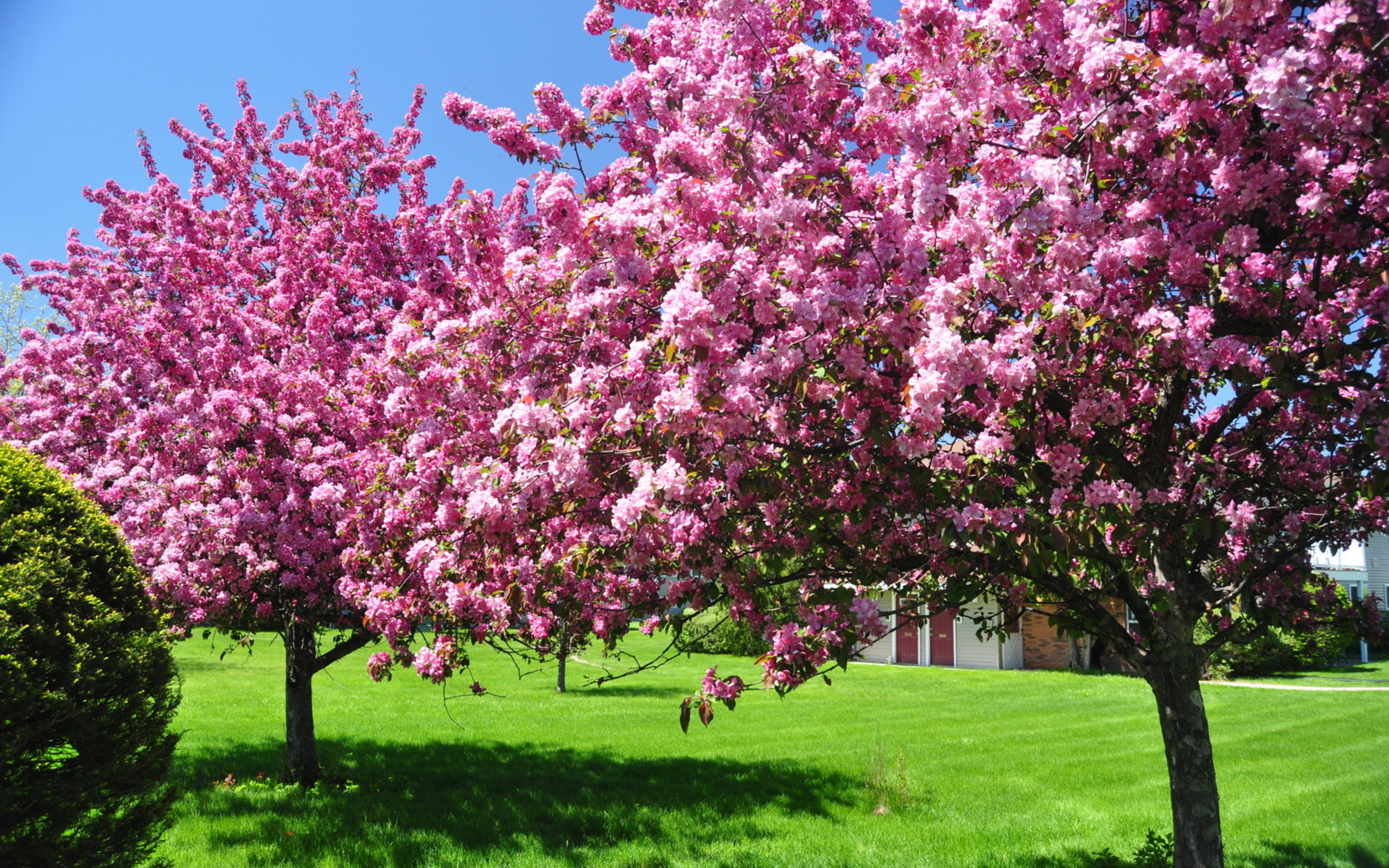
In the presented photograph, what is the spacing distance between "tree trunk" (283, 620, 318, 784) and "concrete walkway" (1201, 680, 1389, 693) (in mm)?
23854

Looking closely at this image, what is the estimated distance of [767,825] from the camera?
30.0ft

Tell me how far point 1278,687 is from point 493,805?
918 inches

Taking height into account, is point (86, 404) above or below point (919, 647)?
above

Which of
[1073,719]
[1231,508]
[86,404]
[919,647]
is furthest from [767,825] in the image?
[919,647]

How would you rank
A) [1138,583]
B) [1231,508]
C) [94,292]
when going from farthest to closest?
[94,292] → [1138,583] → [1231,508]

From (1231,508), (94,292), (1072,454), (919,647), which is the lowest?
(919,647)

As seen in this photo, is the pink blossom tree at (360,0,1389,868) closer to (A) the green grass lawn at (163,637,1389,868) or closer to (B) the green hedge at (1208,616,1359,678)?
(A) the green grass lawn at (163,637,1389,868)

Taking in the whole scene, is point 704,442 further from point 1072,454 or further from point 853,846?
point 853,846

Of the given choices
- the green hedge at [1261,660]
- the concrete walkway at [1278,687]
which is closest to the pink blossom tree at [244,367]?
the green hedge at [1261,660]

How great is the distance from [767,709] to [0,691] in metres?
16.8

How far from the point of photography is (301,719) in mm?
10938

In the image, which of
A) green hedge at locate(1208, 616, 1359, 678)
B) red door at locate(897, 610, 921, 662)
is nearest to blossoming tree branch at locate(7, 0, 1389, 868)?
green hedge at locate(1208, 616, 1359, 678)

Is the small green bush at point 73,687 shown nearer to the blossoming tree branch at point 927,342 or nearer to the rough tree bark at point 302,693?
the blossoming tree branch at point 927,342

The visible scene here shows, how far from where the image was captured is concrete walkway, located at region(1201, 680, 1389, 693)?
22703 mm
